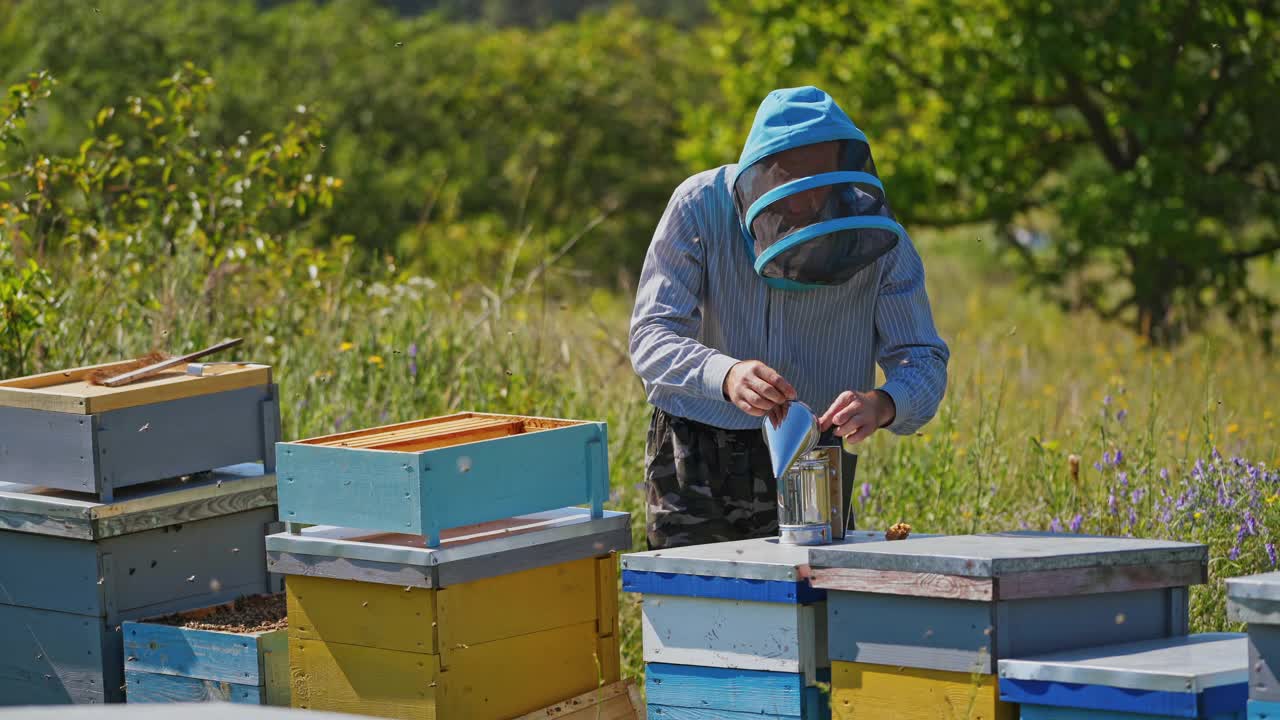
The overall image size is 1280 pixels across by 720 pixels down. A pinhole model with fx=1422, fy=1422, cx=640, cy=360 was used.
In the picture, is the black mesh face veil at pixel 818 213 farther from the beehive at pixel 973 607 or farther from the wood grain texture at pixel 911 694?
the wood grain texture at pixel 911 694

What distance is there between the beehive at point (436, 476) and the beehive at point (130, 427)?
1.68 ft

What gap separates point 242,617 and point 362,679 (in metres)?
0.71

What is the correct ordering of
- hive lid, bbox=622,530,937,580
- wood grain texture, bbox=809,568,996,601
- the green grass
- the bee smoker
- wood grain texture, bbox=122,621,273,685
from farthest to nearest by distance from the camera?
1. the green grass
2. wood grain texture, bbox=122,621,273,685
3. the bee smoker
4. hive lid, bbox=622,530,937,580
5. wood grain texture, bbox=809,568,996,601

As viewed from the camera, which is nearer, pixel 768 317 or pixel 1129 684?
pixel 1129 684

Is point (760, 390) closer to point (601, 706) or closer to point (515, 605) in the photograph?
point (515, 605)

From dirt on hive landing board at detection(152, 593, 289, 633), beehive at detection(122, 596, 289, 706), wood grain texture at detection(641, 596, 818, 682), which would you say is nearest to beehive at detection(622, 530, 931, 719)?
wood grain texture at detection(641, 596, 818, 682)

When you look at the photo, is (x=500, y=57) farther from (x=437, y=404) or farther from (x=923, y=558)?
(x=923, y=558)

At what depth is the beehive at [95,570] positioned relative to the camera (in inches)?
137

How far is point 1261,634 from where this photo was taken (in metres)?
2.30

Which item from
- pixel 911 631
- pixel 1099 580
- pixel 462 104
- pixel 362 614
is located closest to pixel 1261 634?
pixel 1099 580

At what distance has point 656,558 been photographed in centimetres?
289

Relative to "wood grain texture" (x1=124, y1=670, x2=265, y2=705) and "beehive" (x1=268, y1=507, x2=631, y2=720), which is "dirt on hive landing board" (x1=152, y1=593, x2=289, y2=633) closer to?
"wood grain texture" (x1=124, y1=670, x2=265, y2=705)

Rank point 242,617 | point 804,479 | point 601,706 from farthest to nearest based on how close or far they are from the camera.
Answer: point 242,617
point 601,706
point 804,479

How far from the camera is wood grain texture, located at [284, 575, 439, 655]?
9.74 feet
